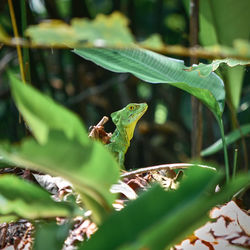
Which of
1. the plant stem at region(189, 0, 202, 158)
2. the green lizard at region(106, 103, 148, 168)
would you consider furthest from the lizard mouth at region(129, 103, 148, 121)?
the plant stem at region(189, 0, 202, 158)

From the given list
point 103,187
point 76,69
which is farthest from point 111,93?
point 103,187

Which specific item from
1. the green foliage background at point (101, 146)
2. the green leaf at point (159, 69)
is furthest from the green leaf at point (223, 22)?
the green leaf at point (159, 69)

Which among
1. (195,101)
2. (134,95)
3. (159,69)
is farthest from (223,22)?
(134,95)

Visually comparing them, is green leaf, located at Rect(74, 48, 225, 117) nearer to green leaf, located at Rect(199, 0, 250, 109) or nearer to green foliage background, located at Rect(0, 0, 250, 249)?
green foliage background, located at Rect(0, 0, 250, 249)

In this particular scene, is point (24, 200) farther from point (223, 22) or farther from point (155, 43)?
point (223, 22)

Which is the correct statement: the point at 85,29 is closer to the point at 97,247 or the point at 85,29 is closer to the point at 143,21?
the point at 97,247

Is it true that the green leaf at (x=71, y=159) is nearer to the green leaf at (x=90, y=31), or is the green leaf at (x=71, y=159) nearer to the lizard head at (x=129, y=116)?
the green leaf at (x=90, y=31)
